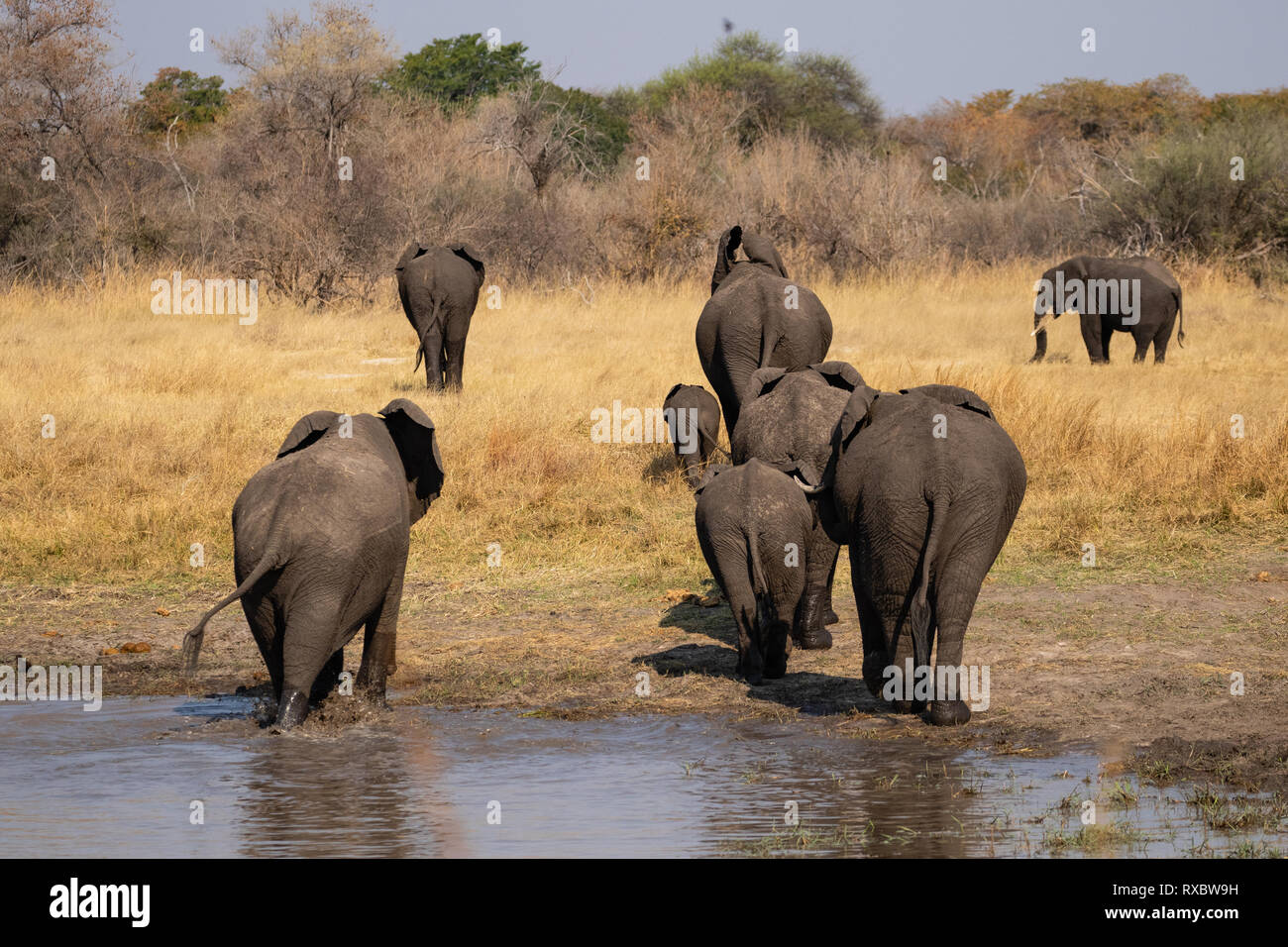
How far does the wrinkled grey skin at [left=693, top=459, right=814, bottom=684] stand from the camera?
7465 millimetres

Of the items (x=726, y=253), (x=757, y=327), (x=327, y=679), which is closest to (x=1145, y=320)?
(x=726, y=253)

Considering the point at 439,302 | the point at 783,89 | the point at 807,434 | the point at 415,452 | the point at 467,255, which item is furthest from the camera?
the point at 783,89

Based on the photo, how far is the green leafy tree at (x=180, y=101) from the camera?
47250 millimetres

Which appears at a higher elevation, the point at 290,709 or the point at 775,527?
the point at 775,527

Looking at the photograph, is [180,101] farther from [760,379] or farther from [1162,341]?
[760,379]

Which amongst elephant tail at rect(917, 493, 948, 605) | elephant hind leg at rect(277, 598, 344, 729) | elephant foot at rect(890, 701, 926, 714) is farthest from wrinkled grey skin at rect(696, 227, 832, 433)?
elephant hind leg at rect(277, 598, 344, 729)

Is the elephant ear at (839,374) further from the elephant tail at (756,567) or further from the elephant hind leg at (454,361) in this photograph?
the elephant hind leg at (454,361)

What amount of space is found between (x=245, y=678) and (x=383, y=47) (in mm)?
26556

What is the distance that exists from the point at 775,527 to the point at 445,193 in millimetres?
23987

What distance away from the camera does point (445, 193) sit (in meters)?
A: 30.4

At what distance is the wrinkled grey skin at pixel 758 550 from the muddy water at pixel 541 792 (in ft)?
2.01

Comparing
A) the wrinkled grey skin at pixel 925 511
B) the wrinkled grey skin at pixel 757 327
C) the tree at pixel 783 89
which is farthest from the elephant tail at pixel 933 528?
the tree at pixel 783 89
